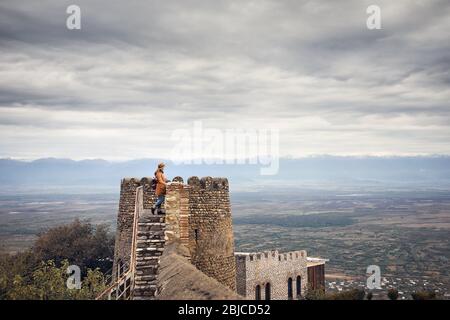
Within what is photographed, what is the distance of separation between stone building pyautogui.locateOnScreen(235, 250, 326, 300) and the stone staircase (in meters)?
21.3

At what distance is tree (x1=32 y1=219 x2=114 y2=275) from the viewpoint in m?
34.9

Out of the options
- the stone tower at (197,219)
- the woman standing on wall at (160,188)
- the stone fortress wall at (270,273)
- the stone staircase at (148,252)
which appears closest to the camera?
the stone staircase at (148,252)

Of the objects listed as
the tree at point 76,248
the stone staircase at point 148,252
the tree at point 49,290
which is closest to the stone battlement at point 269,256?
the tree at point 76,248

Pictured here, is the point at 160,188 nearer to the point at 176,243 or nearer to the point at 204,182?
the point at 204,182

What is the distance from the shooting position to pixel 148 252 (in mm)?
14578

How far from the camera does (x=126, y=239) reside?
19484mm

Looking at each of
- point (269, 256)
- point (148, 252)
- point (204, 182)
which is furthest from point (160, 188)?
point (269, 256)

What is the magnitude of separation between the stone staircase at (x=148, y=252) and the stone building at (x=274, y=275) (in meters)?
21.3

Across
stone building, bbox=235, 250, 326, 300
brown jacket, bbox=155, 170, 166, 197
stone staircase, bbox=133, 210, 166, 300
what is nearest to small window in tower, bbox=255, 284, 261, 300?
stone building, bbox=235, 250, 326, 300

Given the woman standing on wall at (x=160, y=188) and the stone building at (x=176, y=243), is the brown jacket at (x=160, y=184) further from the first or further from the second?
the stone building at (x=176, y=243)

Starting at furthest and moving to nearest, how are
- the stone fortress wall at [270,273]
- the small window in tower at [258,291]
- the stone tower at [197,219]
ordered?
1. the small window in tower at [258,291]
2. the stone fortress wall at [270,273]
3. the stone tower at [197,219]

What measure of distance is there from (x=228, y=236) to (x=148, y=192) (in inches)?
140

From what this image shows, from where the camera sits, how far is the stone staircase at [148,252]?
41.4 ft
